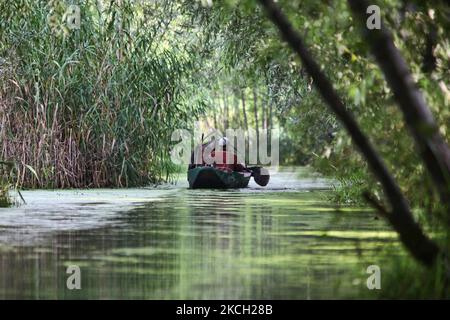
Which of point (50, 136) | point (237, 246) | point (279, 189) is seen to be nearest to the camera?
point (237, 246)

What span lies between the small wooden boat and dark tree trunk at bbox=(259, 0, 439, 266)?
14.8 metres

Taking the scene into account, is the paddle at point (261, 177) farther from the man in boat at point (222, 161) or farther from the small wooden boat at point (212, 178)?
the small wooden boat at point (212, 178)

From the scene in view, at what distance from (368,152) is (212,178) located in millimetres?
15361

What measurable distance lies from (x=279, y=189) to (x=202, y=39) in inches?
127

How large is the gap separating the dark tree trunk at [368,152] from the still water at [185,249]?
0.59m

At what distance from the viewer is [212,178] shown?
2048cm

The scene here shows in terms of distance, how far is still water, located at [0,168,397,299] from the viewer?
6133mm

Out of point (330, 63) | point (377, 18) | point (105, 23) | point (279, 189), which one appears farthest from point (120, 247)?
point (279, 189)

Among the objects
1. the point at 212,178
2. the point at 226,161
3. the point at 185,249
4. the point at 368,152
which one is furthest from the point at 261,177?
the point at 368,152

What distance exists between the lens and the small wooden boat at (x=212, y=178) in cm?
2027

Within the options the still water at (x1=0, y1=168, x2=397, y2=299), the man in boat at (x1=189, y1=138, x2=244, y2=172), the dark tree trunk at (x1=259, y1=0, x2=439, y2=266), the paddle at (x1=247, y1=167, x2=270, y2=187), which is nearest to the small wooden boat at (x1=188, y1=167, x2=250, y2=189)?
the man in boat at (x1=189, y1=138, x2=244, y2=172)

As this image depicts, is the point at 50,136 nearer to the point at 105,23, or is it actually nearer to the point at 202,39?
the point at 105,23
